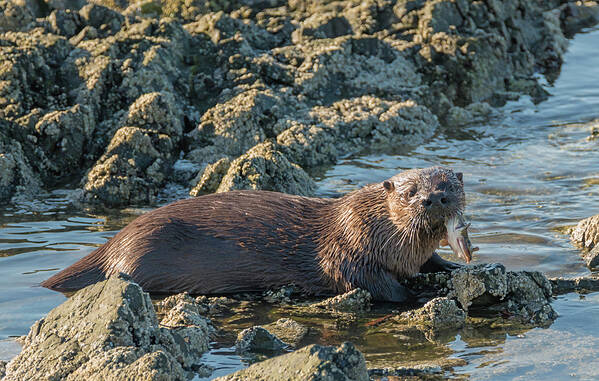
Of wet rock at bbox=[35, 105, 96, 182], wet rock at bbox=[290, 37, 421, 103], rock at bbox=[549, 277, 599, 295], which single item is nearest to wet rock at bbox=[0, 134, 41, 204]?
wet rock at bbox=[35, 105, 96, 182]

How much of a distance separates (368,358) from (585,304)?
1.64m

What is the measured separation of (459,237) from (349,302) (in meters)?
0.86

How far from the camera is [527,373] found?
4.61 metres

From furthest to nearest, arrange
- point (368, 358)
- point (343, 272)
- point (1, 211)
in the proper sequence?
1. point (1, 211)
2. point (343, 272)
3. point (368, 358)

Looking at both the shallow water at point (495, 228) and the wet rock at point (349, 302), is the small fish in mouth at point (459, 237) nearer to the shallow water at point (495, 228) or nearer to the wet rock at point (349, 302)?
the shallow water at point (495, 228)

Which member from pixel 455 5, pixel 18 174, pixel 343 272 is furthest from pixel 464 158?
pixel 18 174

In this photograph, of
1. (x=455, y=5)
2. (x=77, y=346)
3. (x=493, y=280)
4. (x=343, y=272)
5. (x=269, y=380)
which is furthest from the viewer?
(x=455, y=5)

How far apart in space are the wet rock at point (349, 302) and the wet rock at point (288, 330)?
0.46 m

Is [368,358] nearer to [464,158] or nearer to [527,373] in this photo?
[527,373]

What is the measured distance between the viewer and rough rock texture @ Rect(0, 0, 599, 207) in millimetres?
8219

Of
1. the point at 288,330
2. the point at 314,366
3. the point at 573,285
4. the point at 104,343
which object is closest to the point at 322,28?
the point at 573,285

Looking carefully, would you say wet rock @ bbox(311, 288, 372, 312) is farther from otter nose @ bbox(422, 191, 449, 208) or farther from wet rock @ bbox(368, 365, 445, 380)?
wet rock @ bbox(368, 365, 445, 380)

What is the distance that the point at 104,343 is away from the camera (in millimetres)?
4316

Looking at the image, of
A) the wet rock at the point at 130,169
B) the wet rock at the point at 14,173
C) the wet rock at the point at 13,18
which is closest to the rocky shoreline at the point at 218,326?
the wet rock at the point at 130,169
